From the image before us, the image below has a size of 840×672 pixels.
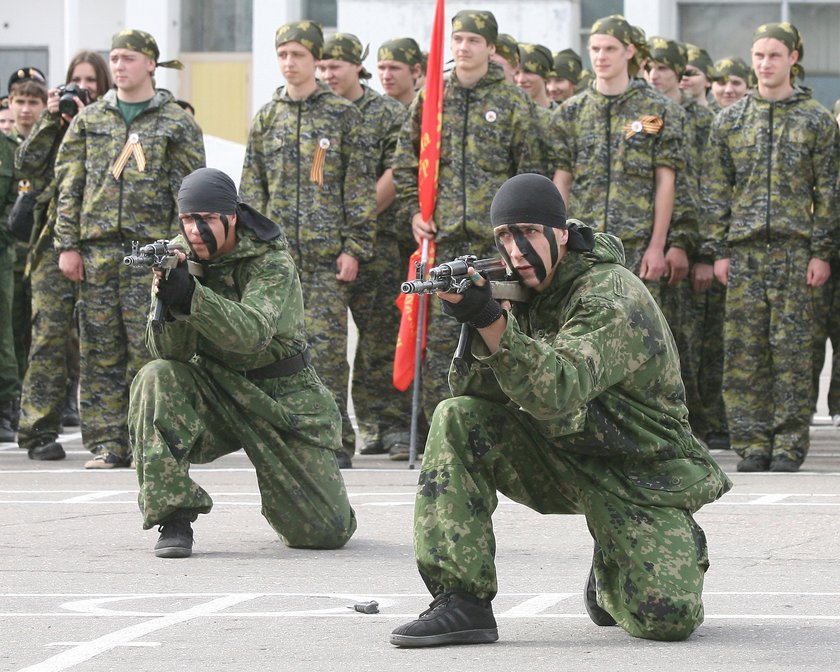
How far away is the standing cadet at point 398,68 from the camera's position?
43.0 feet

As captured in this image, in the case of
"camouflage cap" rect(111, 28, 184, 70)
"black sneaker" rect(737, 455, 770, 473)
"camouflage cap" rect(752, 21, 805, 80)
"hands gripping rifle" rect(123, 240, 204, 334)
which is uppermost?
"camouflage cap" rect(752, 21, 805, 80)

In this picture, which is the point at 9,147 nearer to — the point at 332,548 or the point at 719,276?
the point at 719,276

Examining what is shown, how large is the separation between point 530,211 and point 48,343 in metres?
6.06

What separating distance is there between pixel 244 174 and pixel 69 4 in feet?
62.1

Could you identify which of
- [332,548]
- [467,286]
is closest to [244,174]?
[332,548]

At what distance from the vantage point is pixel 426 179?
11.4 m

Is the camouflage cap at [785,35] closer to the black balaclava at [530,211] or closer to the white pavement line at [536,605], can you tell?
the white pavement line at [536,605]

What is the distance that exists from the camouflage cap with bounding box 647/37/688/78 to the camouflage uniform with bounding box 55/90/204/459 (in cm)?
349

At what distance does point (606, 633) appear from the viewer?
612 cm

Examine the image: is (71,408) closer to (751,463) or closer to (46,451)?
(46,451)

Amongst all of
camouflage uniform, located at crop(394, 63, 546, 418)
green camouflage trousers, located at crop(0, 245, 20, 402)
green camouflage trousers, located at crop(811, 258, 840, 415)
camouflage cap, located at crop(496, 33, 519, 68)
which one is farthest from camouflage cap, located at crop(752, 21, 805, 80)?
green camouflage trousers, located at crop(0, 245, 20, 402)

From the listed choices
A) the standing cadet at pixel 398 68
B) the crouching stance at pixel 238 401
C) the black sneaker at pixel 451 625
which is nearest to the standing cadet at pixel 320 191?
the standing cadet at pixel 398 68

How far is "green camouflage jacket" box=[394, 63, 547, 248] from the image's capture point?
1130 centimetres

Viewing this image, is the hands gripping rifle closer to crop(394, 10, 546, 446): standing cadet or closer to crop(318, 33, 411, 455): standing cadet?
crop(394, 10, 546, 446): standing cadet
